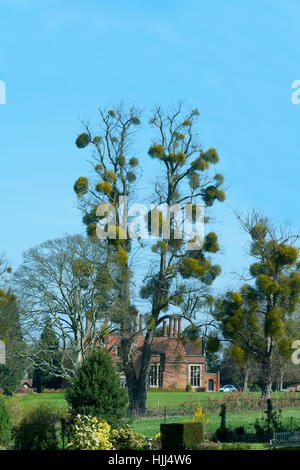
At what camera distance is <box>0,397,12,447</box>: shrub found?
61.9 feet

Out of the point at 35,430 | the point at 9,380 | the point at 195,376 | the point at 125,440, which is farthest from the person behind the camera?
the point at 195,376

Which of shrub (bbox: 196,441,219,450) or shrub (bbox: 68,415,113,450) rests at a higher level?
shrub (bbox: 68,415,113,450)

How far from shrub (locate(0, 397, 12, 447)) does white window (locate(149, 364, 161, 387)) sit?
4496cm

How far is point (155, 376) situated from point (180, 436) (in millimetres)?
46328

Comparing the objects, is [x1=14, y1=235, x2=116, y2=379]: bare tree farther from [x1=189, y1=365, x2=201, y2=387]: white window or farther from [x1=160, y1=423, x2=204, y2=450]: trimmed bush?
[x1=189, y1=365, x2=201, y2=387]: white window

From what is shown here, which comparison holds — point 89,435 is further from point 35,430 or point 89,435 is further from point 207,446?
point 207,446

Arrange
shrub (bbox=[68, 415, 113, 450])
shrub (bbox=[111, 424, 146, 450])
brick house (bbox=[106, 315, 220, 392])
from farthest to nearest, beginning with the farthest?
brick house (bbox=[106, 315, 220, 392]) → shrub (bbox=[111, 424, 146, 450]) → shrub (bbox=[68, 415, 113, 450])

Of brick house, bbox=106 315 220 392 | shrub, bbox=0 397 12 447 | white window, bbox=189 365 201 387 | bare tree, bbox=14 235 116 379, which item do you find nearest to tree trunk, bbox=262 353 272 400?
bare tree, bbox=14 235 116 379

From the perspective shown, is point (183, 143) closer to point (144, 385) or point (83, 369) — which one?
point (144, 385)

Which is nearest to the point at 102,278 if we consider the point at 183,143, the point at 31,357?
the point at 31,357

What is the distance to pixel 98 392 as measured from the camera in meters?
18.7

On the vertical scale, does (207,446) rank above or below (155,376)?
above

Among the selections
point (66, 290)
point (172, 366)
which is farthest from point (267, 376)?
point (172, 366)
